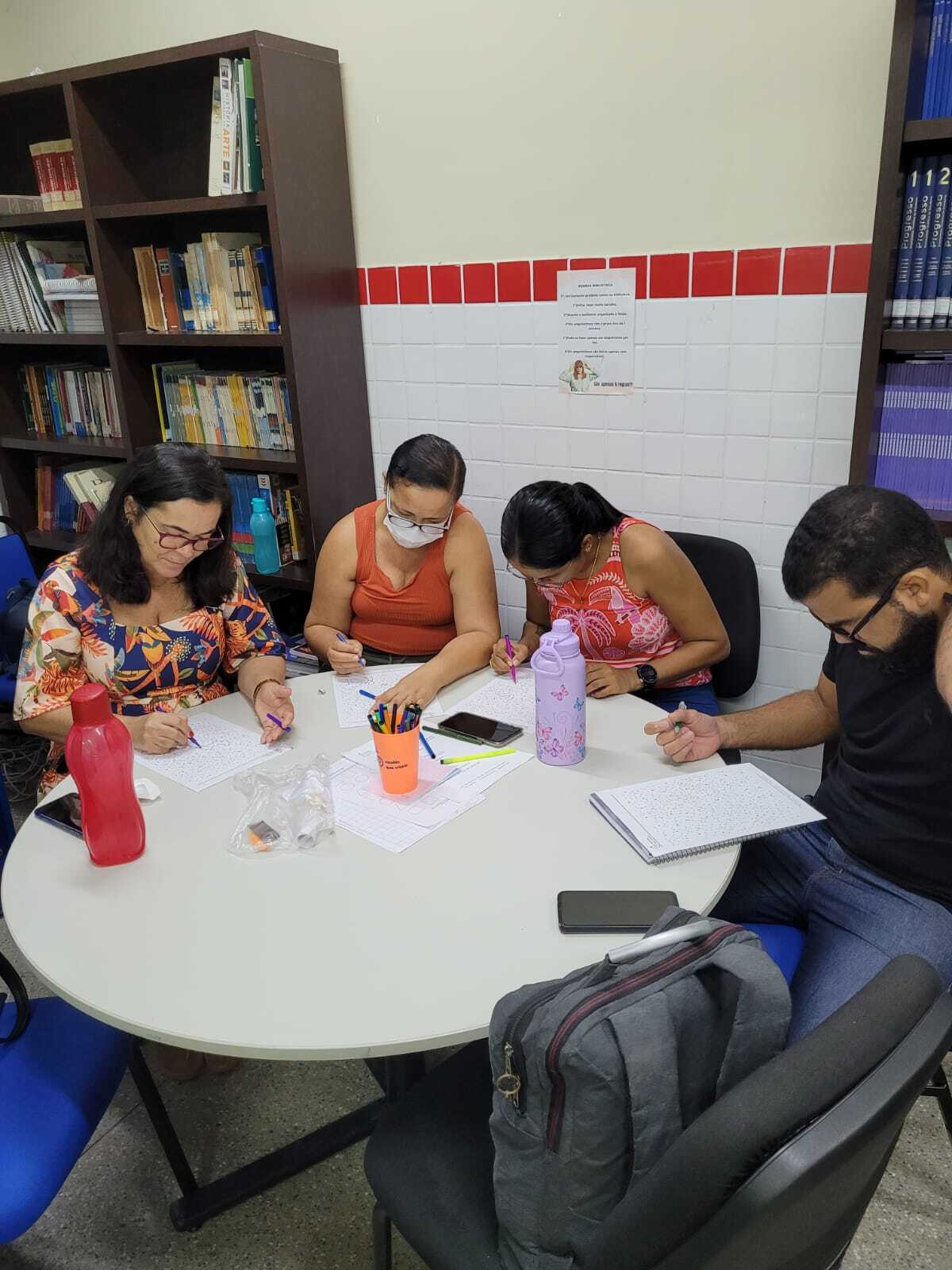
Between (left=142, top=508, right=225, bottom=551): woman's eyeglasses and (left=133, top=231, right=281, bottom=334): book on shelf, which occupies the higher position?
(left=133, top=231, right=281, bottom=334): book on shelf

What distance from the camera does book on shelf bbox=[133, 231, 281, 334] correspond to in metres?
2.98

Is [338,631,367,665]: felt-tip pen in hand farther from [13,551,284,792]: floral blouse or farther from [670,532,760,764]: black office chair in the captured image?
[670,532,760,764]: black office chair

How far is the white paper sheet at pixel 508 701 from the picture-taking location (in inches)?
76.2

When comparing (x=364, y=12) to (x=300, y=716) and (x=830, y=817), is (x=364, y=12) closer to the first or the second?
(x=300, y=716)

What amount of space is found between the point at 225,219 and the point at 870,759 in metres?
2.85

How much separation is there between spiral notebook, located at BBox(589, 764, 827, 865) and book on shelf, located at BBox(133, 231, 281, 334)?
2118 millimetres

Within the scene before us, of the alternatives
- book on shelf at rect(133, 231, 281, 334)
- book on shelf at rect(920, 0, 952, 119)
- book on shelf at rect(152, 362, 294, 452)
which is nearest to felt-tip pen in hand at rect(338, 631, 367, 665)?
book on shelf at rect(152, 362, 294, 452)

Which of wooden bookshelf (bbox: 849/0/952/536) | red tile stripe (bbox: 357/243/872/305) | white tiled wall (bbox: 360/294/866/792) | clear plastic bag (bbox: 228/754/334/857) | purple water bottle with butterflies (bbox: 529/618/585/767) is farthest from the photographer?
white tiled wall (bbox: 360/294/866/792)

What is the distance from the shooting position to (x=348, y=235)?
2988 mm

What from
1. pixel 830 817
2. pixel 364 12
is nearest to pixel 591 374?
pixel 364 12

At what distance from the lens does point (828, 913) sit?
5.40 feet

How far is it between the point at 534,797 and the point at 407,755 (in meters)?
0.24

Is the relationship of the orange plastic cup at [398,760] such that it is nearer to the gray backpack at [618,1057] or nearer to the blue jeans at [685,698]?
the gray backpack at [618,1057]

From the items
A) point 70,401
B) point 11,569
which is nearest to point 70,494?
point 70,401
